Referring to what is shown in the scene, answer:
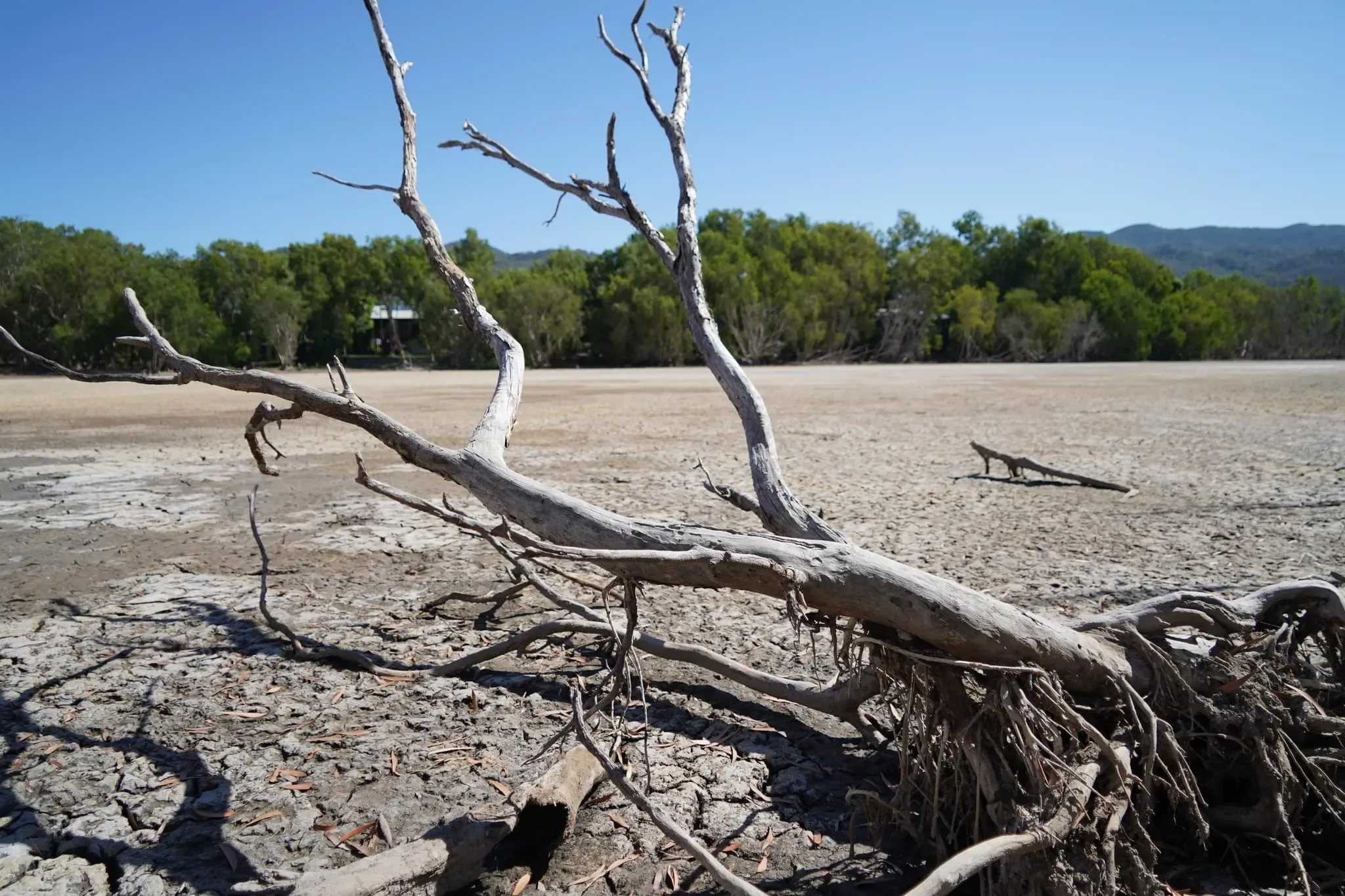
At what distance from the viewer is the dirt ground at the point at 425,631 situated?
318cm

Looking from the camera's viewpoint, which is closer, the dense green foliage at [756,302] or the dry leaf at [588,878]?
the dry leaf at [588,878]

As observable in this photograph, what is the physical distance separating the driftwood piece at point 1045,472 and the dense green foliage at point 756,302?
137 feet

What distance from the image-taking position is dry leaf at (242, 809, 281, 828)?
326 centimetres

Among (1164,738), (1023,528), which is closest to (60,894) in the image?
(1164,738)

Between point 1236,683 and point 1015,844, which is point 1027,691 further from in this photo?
point 1236,683

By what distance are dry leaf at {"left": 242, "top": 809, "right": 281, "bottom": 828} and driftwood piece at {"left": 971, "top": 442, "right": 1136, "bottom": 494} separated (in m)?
9.04

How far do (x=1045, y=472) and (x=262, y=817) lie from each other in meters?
9.27

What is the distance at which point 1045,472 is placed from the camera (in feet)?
34.1

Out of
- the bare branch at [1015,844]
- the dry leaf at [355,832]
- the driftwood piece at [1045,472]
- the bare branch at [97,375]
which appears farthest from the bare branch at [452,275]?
the driftwood piece at [1045,472]

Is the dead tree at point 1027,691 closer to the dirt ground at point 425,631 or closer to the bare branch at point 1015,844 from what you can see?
the bare branch at point 1015,844

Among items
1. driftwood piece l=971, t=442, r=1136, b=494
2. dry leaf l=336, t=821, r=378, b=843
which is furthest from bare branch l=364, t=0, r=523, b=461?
driftwood piece l=971, t=442, r=1136, b=494

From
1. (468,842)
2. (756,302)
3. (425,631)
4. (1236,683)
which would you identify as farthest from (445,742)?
(756,302)

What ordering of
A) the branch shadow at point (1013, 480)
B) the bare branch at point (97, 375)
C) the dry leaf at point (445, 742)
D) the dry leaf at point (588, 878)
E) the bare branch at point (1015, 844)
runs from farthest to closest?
the branch shadow at point (1013, 480) → the dry leaf at point (445, 742) → the bare branch at point (97, 375) → the dry leaf at point (588, 878) → the bare branch at point (1015, 844)

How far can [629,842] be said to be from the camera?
3170 millimetres
